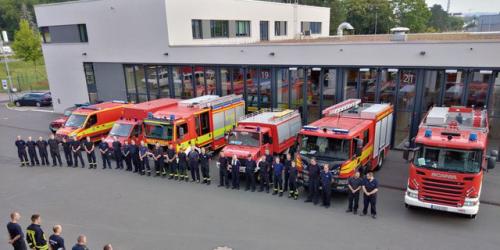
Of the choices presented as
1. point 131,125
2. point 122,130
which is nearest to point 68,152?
point 122,130

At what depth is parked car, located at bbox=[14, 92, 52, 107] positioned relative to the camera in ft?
111

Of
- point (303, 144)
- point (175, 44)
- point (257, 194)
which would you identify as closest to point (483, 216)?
point (303, 144)

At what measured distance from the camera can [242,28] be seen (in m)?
29.1

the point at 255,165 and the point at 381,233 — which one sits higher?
the point at 255,165

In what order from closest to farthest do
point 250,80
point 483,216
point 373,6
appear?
point 483,216
point 250,80
point 373,6

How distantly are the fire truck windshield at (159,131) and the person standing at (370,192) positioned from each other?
8.25m

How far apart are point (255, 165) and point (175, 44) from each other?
41.6 ft

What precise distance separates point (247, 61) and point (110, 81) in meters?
11.4

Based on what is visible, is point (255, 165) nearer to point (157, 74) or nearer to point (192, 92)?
point (192, 92)

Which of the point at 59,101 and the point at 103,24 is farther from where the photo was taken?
the point at 59,101

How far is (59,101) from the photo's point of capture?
29719mm

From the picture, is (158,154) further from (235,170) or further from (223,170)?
(235,170)

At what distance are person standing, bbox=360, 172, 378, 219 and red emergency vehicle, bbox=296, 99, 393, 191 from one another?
3.03ft

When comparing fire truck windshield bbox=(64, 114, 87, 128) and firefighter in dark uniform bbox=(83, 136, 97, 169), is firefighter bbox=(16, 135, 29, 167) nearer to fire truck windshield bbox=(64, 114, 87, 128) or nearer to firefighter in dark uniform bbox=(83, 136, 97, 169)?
fire truck windshield bbox=(64, 114, 87, 128)
